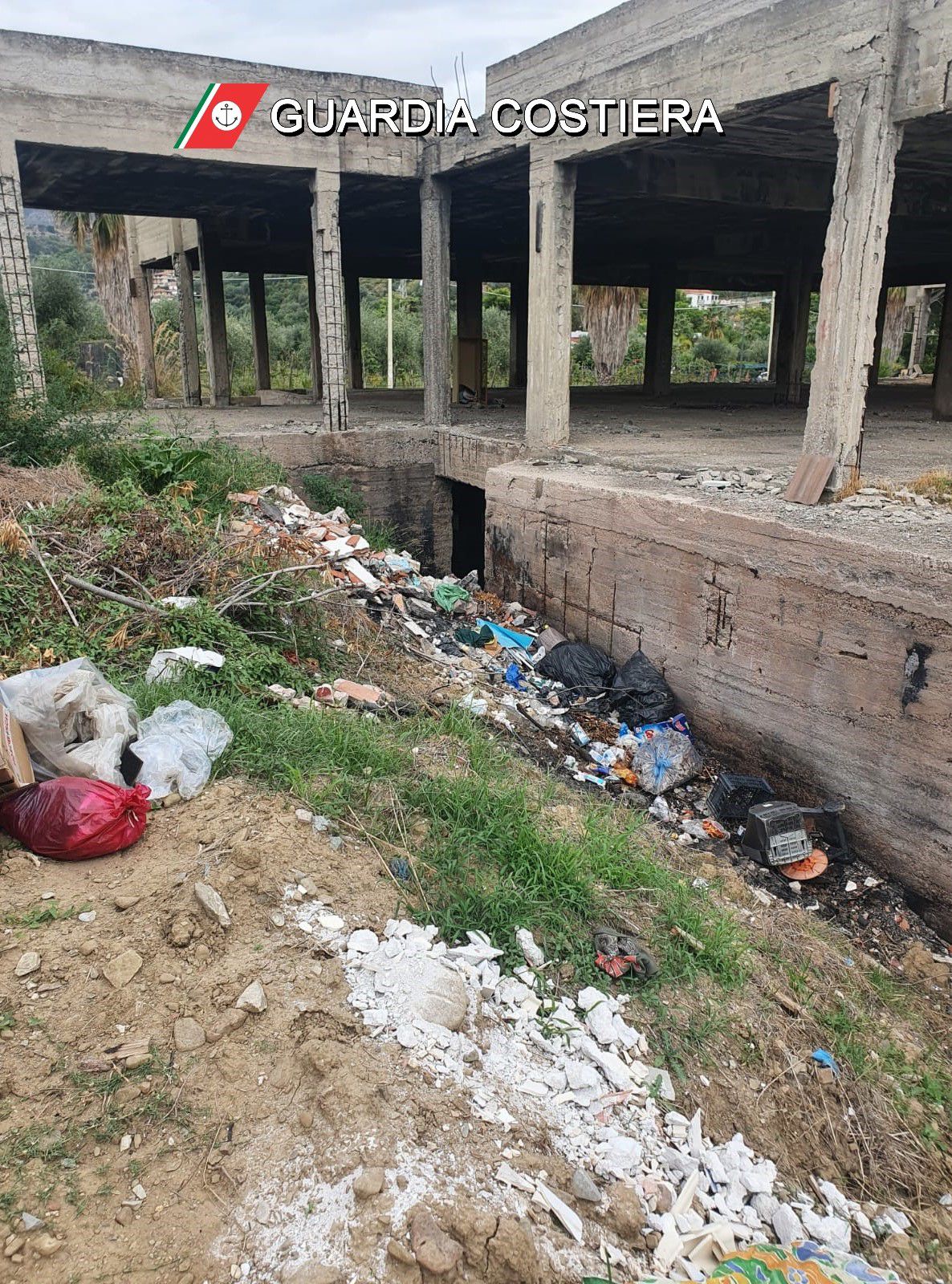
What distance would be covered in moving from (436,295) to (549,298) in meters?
2.66

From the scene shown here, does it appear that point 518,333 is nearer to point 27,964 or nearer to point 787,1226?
point 27,964

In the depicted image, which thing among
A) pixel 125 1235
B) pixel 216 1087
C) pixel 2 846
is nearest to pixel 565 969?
pixel 216 1087

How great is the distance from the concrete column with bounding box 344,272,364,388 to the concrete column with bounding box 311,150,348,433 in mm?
9268

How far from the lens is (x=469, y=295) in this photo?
17.5 meters

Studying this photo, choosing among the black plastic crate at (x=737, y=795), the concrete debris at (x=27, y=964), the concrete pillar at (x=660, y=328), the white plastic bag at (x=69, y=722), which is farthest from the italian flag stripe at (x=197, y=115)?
the concrete pillar at (x=660, y=328)

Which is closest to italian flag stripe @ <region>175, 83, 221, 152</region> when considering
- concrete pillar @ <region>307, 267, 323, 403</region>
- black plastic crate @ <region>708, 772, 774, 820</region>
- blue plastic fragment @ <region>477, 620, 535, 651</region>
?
blue plastic fragment @ <region>477, 620, 535, 651</region>

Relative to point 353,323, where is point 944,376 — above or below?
below

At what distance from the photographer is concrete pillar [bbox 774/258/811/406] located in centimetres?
1529

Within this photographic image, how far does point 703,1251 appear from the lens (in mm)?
2611

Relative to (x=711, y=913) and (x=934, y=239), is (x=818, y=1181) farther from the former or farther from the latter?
(x=934, y=239)

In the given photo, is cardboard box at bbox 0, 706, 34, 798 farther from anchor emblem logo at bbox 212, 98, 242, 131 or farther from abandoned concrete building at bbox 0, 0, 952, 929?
anchor emblem logo at bbox 212, 98, 242, 131

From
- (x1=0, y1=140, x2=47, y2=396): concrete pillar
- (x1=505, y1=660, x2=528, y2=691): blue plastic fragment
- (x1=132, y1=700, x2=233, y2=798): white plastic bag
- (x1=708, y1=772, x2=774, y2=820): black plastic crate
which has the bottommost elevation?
(x1=708, y1=772, x2=774, y2=820): black plastic crate

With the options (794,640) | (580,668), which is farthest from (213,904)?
(580,668)

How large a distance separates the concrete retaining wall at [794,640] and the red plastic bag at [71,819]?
409cm
